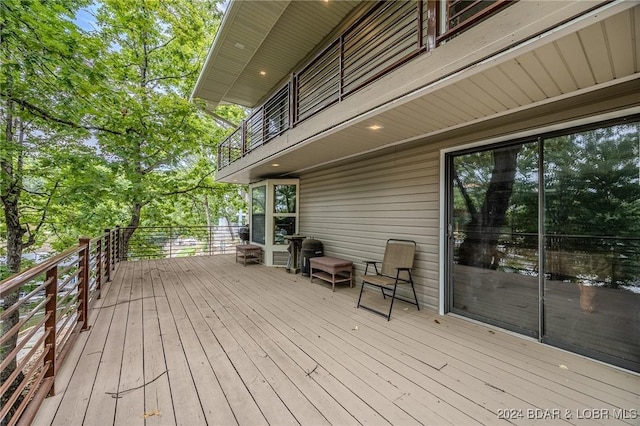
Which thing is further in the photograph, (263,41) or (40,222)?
(40,222)

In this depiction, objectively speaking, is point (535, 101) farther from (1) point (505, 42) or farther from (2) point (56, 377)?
(2) point (56, 377)

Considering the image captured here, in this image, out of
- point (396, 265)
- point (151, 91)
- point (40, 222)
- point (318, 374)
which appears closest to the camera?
point (318, 374)

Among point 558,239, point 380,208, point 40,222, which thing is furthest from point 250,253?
point 558,239

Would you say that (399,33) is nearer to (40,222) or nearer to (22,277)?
(22,277)

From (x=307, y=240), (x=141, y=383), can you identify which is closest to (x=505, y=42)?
(x=141, y=383)

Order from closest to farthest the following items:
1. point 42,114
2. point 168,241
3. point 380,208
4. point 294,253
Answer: point 380,208, point 42,114, point 294,253, point 168,241

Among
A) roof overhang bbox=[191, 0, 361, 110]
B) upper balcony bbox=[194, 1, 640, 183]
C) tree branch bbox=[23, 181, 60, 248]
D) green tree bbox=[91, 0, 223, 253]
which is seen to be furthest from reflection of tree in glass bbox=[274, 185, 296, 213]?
tree branch bbox=[23, 181, 60, 248]

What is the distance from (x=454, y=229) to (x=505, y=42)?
2392 mm

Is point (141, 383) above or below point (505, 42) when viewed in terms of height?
below

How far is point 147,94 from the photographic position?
22.6 ft

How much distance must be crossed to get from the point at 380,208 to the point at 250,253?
4229 mm

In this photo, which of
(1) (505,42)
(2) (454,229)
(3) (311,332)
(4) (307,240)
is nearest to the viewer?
(1) (505,42)

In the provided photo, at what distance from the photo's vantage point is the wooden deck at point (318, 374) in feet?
6.18

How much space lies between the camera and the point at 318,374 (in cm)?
234
